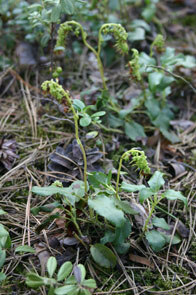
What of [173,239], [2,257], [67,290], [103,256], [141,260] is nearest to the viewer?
[67,290]

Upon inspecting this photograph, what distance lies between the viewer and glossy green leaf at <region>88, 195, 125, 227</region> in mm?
1628

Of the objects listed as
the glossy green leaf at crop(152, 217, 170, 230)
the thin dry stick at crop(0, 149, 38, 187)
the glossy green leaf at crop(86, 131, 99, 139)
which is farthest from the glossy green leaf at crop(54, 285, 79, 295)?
the glossy green leaf at crop(86, 131, 99, 139)

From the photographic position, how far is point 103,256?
185 centimetres

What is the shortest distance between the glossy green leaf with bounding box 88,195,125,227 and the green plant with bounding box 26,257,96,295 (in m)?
0.29

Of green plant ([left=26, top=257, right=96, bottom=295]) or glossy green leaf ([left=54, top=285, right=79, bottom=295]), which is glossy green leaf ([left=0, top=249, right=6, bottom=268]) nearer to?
green plant ([left=26, top=257, right=96, bottom=295])

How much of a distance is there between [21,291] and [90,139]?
1241 mm

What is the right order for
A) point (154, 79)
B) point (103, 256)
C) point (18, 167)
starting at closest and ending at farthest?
point (103, 256) → point (18, 167) → point (154, 79)

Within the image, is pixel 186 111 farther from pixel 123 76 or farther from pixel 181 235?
pixel 181 235

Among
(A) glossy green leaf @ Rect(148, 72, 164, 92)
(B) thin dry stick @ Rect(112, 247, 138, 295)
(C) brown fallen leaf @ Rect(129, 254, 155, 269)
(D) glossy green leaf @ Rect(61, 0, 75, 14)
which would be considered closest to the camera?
(B) thin dry stick @ Rect(112, 247, 138, 295)

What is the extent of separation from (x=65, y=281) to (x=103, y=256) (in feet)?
0.94

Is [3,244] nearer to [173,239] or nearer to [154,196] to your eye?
[154,196]

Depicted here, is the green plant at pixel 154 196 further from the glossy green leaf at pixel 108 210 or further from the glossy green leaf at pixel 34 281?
the glossy green leaf at pixel 34 281

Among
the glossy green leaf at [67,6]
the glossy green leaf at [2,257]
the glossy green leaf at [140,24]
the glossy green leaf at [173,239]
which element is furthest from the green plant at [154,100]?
the glossy green leaf at [2,257]

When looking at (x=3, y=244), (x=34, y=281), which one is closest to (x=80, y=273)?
(x=34, y=281)
